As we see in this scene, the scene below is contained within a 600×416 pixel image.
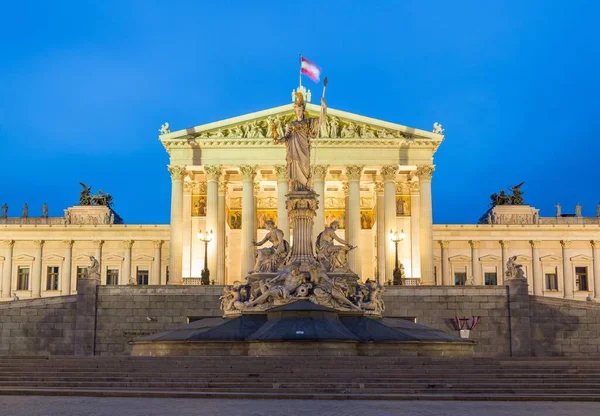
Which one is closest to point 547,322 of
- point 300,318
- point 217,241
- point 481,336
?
point 481,336

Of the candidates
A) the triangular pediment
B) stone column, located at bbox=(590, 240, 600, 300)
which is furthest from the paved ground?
stone column, located at bbox=(590, 240, 600, 300)

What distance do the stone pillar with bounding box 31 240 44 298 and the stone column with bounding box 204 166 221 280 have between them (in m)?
21.2

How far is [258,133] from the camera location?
2702 inches

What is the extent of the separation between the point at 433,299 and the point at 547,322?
6461mm

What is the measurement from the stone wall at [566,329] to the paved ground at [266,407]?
98.6 ft

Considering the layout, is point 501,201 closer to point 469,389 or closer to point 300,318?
point 300,318

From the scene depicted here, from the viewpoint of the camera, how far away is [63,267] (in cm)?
8025

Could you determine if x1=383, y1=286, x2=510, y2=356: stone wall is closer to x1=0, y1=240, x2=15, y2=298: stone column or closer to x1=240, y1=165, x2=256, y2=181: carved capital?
x1=240, y1=165, x2=256, y2=181: carved capital

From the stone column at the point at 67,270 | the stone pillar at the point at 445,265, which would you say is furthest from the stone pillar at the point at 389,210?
the stone column at the point at 67,270

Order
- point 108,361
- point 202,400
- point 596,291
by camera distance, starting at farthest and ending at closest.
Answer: point 596,291, point 108,361, point 202,400

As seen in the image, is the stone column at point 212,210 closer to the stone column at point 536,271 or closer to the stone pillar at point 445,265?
the stone pillar at point 445,265

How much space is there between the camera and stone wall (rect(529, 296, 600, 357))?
47.0 meters

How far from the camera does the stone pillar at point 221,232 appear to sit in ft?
216

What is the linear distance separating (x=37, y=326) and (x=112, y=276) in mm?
33521
